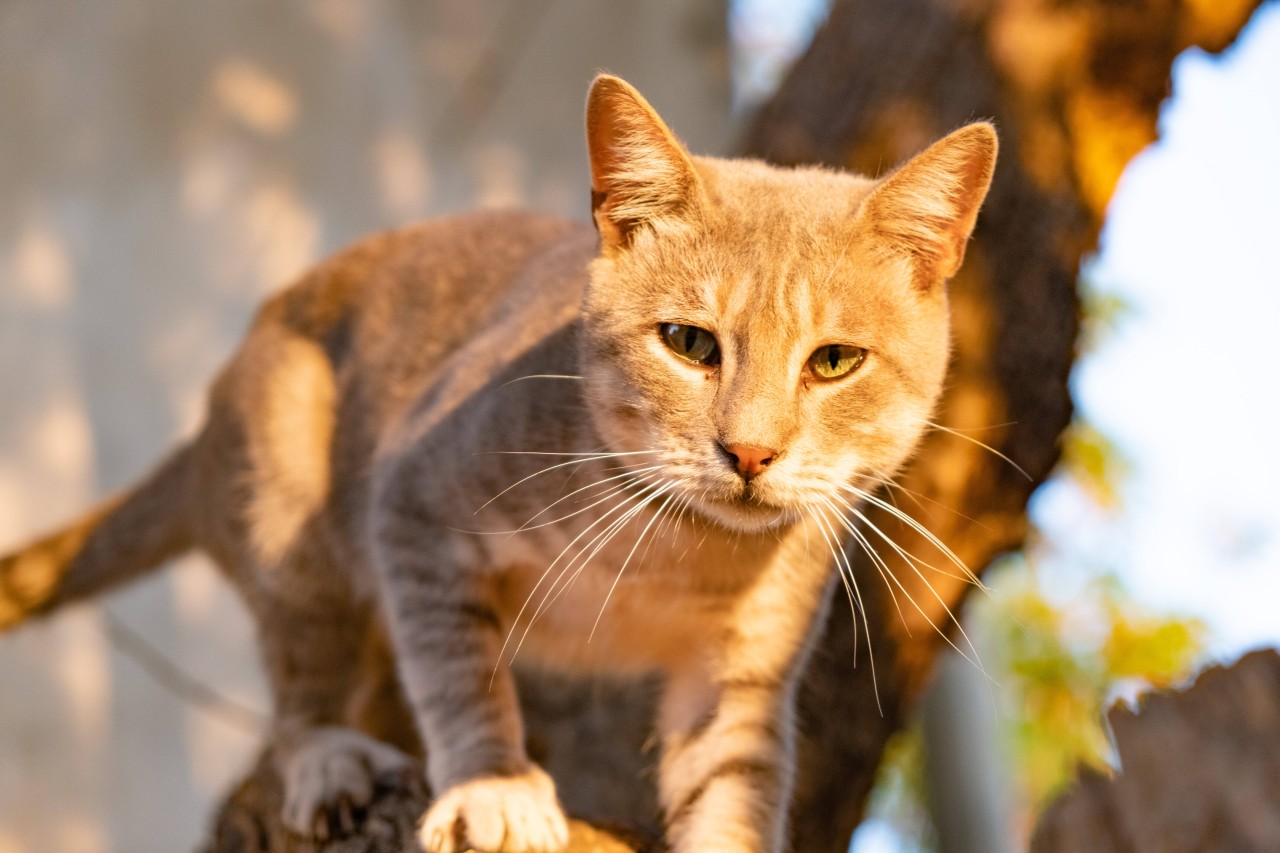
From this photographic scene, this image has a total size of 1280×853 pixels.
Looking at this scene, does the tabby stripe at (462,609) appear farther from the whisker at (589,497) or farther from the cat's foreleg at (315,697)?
the cat's foreleg at (315,697)

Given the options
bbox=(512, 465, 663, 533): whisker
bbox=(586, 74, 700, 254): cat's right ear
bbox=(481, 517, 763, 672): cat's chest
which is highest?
bbox=(586, 74, 700, 254): cat's right ear

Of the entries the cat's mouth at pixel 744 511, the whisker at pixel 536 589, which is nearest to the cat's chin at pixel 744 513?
the cat's mouth at pixel 744 511

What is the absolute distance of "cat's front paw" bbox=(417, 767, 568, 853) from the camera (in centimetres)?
178

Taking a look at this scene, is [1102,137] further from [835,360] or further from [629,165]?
[629,165]

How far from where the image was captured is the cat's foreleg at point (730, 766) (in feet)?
6.39

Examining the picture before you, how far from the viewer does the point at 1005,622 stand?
4.65m

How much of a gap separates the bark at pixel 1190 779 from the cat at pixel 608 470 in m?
0.57

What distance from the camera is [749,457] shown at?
5.34 feet

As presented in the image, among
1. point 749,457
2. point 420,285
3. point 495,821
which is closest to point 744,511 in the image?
point 749,457

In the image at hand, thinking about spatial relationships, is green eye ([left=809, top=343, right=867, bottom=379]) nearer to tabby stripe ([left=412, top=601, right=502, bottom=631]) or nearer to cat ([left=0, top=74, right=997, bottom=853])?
cat ([left=0, top=74, right=997, bottom=853])

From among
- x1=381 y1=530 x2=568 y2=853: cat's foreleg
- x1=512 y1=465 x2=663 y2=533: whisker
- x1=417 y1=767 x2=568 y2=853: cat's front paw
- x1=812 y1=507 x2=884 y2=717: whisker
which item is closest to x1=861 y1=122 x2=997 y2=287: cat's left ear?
x1=812 y1=507 x2=884 y2=717: whisker

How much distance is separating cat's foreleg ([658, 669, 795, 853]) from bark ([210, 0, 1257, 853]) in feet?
1.19

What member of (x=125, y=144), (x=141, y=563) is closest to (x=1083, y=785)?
(x=141, y=563)

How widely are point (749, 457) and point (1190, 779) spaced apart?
0.69 m
